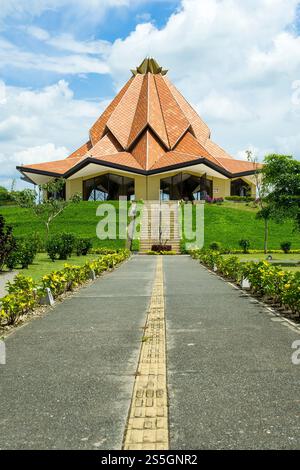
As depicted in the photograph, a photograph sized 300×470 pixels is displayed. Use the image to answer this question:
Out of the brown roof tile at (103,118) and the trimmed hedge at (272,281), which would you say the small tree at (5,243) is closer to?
the trimmed hedge at (272,281)

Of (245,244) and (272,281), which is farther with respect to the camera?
(245,244)

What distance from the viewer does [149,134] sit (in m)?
58.7

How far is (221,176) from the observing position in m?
56.1

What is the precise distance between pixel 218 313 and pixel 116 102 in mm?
60506

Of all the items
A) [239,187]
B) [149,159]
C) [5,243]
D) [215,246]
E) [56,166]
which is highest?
[149,159]

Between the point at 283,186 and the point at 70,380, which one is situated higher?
the point at 283,186

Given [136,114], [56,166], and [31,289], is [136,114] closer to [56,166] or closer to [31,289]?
[56,166]

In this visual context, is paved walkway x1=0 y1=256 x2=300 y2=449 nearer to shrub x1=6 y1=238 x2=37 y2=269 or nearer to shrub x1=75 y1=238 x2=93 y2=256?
shrub x1=6 y1=238 x2=37 y2=269

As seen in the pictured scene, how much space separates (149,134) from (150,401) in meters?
56.5

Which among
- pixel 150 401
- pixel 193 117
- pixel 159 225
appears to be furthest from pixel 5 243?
pixel 193 117

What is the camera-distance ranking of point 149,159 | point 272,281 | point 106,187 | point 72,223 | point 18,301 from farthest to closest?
point 106,187, point 149,159, point 72,223, point 272,281, point 18,301

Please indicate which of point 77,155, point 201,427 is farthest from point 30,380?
point 77,155

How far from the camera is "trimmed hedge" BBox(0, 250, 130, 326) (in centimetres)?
743

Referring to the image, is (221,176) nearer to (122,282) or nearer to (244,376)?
(122,282)
